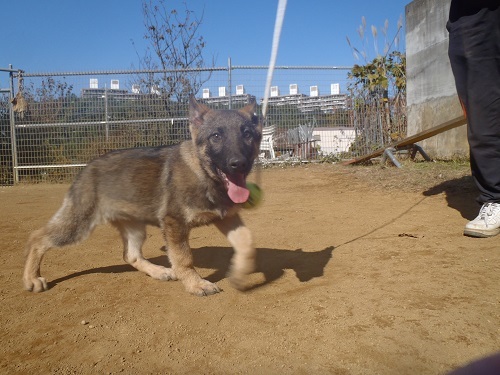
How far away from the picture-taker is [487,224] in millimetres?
3838

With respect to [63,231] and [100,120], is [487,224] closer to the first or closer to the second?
[63,231]

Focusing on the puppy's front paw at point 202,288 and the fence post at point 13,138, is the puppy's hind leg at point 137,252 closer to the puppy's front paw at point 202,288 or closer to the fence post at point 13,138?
the puppy's front paw at point 202,288

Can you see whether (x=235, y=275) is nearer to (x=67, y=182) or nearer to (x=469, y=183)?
(x=469, y=183)

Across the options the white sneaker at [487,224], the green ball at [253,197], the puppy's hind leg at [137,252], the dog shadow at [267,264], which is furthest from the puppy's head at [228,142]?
the white sneaker at [487,224]

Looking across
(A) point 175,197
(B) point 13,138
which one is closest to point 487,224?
(A) point 175,197

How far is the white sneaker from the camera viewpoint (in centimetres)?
381

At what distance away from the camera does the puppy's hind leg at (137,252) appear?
371 cm

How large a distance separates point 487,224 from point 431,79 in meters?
6.23

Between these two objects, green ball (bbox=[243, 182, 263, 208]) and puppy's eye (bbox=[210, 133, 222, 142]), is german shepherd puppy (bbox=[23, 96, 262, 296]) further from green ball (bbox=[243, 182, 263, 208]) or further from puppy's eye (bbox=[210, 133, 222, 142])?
green ball (bbox=[243, 182, 263, 208])

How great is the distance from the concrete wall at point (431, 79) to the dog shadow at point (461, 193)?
2136 millimetres

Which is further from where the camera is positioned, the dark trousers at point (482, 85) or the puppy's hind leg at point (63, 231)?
the dark trousers at point (482, 85)

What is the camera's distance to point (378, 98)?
11.2m

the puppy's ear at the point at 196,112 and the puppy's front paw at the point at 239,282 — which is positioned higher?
the puppy's ear at the point at 196,112

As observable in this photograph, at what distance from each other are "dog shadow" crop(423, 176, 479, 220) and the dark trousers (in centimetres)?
76
